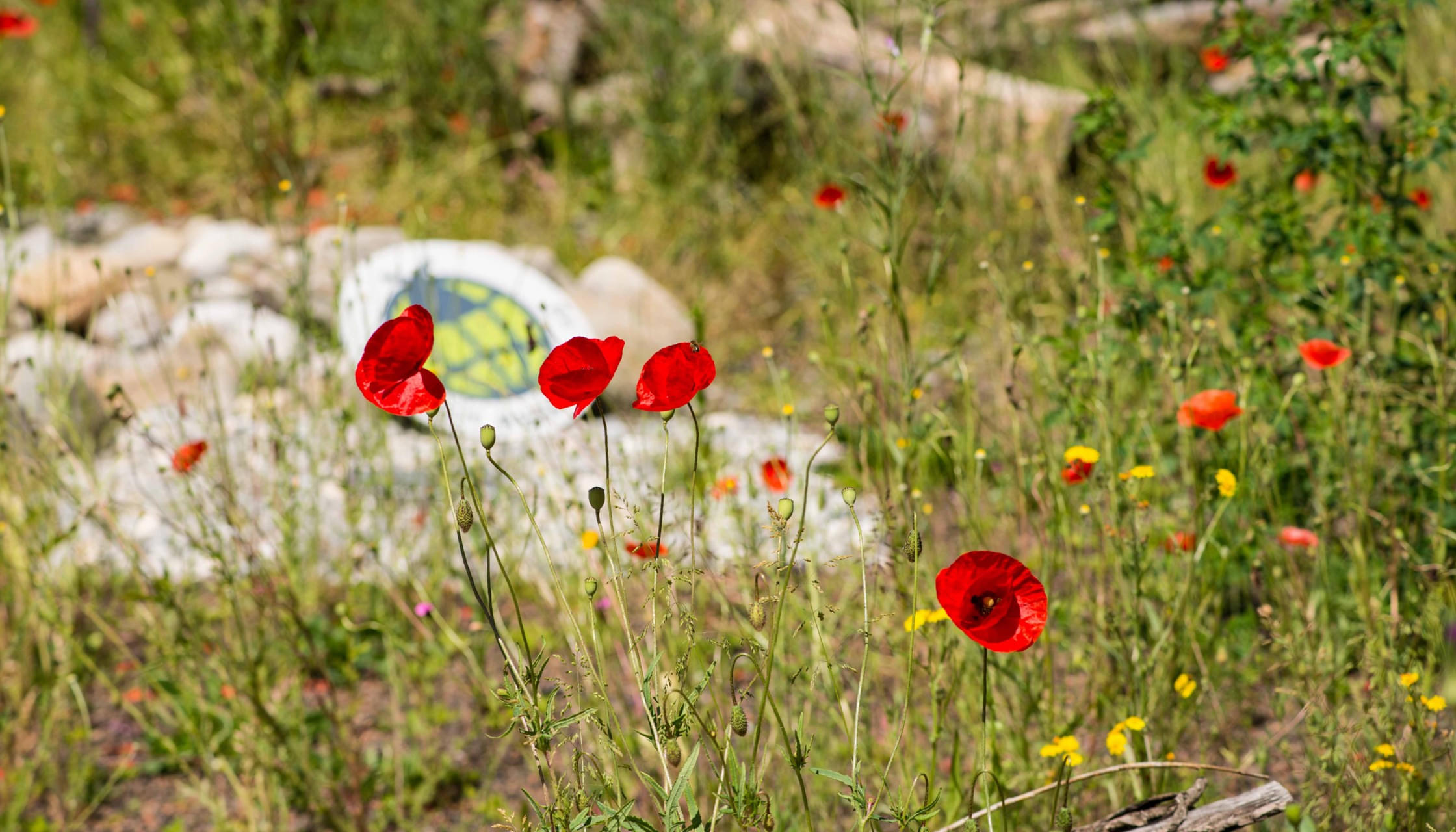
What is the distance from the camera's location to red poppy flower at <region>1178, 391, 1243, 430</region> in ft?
5.38

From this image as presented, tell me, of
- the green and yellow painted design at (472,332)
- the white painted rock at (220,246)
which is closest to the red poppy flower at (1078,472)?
the green and yellow painted design at (472,332)

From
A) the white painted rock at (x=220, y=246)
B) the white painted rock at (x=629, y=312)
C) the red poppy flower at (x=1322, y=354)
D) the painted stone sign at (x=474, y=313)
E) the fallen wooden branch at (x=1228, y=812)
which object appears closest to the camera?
the fallen wooden branch at (x=1228, y=812)

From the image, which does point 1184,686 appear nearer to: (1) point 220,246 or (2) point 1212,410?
(2) point 1212,410

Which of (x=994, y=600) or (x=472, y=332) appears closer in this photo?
(x=994, y=600)

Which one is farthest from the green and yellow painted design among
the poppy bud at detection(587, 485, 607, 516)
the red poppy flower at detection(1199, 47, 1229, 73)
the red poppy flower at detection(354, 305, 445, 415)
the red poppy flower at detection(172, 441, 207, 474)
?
the poppy bud at detection(587, 485, 607, 516)

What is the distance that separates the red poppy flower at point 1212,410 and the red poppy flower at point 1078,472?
0.55 ft

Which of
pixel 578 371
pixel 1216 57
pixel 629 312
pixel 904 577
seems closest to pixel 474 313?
pixel 629 312

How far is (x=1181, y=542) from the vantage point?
1878 mm

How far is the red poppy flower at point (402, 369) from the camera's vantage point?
991 millimetres

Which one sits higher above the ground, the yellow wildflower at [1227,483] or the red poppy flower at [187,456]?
the red poppy flower at [187,456]

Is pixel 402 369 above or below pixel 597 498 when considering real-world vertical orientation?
above

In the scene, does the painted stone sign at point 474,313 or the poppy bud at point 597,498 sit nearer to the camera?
the poppy bud at point 597,498

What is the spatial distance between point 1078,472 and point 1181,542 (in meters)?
0.29

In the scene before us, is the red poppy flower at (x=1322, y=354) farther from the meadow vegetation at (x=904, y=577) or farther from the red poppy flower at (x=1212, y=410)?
the red poppy flower at (x=1212, y=410)
